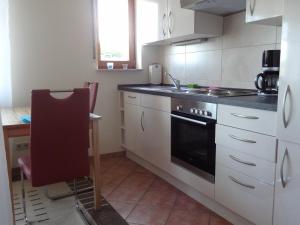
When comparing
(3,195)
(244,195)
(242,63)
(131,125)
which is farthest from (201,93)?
(3,195)

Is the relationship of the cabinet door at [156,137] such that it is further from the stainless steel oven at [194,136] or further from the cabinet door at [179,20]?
the cabinet door at [179,20]

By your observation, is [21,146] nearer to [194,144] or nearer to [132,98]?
[132,98]

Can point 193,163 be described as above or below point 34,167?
below

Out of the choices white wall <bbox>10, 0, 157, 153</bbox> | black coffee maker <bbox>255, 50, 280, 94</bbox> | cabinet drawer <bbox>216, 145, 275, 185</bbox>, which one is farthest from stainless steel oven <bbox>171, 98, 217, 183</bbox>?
white wall <bbox>10, 0, 157, 153</bbox>

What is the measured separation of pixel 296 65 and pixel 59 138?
4.59ft

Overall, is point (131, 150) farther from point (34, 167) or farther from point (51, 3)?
point (51, 3)

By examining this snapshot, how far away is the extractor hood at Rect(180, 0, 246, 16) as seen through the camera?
2.15 meters

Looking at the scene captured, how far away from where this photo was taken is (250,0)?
181 centimetres

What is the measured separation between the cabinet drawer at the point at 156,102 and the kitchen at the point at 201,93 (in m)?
0.01

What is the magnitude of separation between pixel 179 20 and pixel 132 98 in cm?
102

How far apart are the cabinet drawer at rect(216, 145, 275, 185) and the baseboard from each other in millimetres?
379

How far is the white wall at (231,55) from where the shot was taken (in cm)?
220

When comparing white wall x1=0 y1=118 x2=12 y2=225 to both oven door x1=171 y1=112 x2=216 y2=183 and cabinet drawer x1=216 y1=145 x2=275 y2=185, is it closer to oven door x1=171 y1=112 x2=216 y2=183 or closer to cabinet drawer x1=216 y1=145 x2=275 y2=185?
cabinet drawer x1=216 y1=145 x2=275 y2=185

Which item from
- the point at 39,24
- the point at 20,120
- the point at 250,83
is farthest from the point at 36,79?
the point at 250,83
